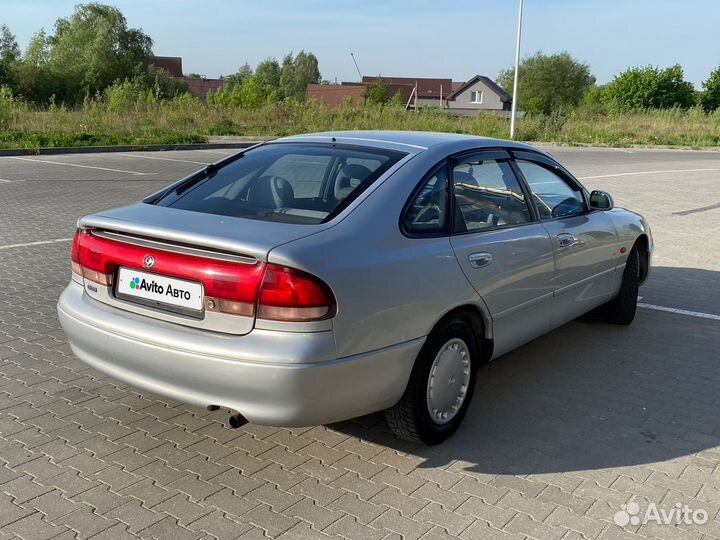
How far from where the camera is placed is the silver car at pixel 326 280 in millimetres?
3047

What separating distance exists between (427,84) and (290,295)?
115349 mm

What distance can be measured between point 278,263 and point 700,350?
3816 mm

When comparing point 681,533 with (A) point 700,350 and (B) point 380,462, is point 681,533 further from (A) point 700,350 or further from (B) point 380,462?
(A) point 700,350

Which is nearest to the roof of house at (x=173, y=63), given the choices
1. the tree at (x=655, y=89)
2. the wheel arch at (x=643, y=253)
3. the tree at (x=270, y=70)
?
the tree at (x=270, y=70)

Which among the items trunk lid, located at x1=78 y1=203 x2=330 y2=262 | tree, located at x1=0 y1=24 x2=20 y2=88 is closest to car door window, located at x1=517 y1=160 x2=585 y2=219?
trunk lid, located at x1=78 y1=203 x2=330 y2=262

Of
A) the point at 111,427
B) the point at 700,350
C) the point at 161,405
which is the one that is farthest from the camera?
the point at 700,350

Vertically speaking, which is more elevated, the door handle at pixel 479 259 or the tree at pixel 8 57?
the tree at pixel 8 57

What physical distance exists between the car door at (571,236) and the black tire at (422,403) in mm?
1239

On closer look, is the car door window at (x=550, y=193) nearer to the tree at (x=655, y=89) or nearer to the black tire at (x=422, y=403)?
the black tire at (x=422, y=403)

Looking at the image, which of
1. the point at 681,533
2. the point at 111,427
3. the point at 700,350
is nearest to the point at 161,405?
the point at 111,427

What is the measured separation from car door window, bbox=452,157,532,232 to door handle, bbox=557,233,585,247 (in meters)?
0.33

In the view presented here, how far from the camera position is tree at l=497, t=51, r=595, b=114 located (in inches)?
3489

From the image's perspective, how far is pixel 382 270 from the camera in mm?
3273

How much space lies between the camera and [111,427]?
3.86 m
